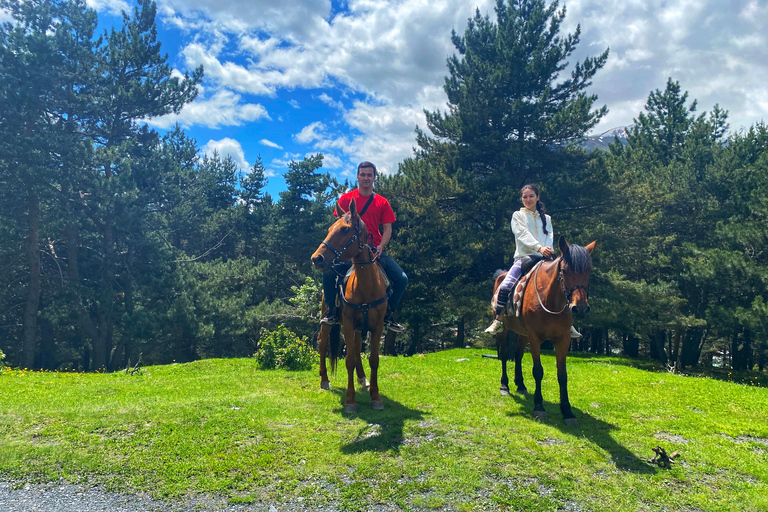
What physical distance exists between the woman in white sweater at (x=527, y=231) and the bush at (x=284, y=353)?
6.53 meters

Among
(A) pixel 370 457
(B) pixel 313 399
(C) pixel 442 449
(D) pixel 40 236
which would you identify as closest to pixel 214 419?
(B) pixel 313 399

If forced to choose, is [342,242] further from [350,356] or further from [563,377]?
[563,377]

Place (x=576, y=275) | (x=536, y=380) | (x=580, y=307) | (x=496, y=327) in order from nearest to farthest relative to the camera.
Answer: (x=580, y=307)
(x=576, y=275)
(x=536, y=380)
(x=496, y=327)

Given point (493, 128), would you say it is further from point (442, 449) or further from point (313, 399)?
point (442, 449)

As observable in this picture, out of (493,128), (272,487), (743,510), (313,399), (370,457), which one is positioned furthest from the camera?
(493,128)

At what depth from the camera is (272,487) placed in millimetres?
4574

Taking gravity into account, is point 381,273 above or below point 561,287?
above

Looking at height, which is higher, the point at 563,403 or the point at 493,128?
the point at 493,128

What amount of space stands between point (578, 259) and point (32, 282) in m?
27.8

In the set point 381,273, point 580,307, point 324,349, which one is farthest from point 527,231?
point 324,349

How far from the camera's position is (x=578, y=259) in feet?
19.6

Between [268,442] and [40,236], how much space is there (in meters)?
26.6

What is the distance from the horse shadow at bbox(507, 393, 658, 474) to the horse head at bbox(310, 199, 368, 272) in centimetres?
383

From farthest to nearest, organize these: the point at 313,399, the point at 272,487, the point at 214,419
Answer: the point at 313,399 → the point at 214,419 → the point at 272,487
